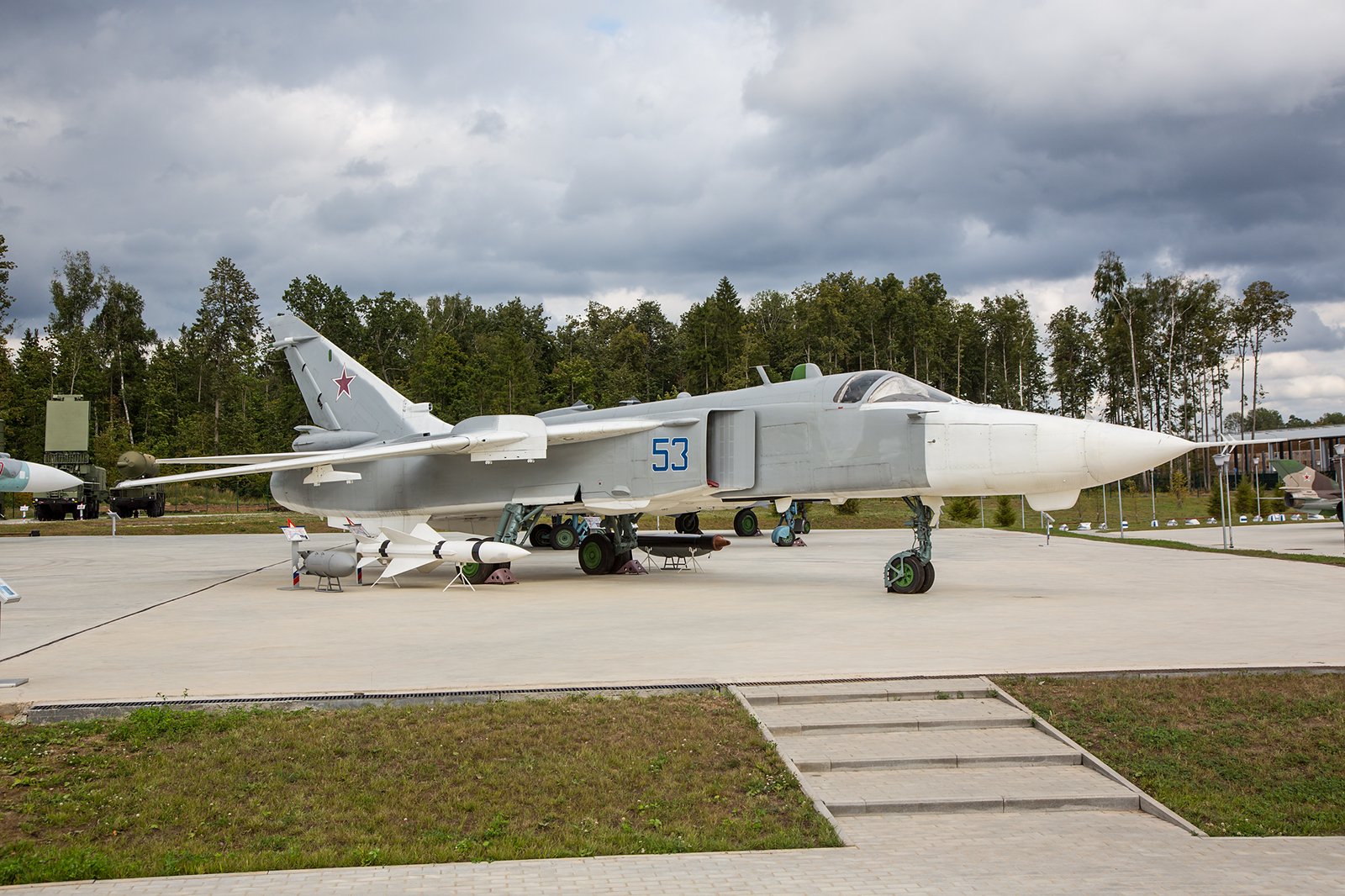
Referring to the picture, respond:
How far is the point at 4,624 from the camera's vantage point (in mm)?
10266

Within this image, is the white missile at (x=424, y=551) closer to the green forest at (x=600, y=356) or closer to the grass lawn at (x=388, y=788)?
the grass lawn at (x=388, y=788)

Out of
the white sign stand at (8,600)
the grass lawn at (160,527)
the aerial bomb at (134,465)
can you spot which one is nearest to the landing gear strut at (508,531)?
the white sign stand at (8,600)

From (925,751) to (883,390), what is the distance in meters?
8.10

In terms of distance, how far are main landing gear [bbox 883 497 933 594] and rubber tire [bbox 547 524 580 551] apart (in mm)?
12810

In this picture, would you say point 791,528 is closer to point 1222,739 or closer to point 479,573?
point 479,573

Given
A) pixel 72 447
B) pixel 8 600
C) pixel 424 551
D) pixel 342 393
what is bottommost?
pixel 424 551

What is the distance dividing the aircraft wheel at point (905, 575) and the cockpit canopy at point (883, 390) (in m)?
2.35

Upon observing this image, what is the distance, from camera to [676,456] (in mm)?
14438

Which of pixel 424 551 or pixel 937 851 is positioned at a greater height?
pixel 424 551

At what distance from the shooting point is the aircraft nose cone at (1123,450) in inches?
424

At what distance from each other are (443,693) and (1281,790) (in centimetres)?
552

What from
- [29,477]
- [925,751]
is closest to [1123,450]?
[925,751]

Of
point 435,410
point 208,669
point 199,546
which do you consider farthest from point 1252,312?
point 208,669

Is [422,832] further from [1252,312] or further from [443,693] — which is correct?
[1252,312]
